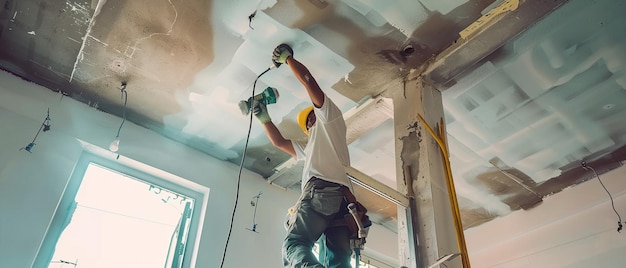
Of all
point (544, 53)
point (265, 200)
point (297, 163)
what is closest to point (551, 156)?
point (544, 53)

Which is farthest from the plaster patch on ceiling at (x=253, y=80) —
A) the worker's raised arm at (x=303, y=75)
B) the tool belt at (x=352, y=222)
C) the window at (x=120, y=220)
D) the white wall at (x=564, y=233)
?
the white wall at (x=564, y=233)

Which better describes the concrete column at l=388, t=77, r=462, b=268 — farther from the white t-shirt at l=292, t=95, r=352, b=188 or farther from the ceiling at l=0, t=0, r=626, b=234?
the white t-shirt at l=292, t=95, r=352, b=188

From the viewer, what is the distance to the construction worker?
5.69 feet

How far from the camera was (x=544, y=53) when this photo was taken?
2.44 meters

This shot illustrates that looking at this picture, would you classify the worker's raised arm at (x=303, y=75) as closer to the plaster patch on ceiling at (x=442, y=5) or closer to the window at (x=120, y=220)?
the plaster patch on ceiling at (x=442, y=5)

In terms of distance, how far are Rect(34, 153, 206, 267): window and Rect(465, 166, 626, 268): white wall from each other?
245 centimetres

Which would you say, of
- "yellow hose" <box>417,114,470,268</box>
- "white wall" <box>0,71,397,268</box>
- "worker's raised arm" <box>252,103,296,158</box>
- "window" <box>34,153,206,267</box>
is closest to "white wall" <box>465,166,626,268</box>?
"yellow hose" <box>417,114,470,268</box>

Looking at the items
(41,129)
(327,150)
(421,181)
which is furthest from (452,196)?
(41,129)

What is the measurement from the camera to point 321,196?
72.6 inches

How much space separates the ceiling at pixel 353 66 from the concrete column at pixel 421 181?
0.16 metres

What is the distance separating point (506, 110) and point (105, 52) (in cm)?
246

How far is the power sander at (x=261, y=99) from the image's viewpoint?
2.51m

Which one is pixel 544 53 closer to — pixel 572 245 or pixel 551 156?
pixel 551 156

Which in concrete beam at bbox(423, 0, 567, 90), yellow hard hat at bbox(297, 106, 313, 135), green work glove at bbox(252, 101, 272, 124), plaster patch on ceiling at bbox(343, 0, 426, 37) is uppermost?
plaster patch on ceiling at bbox(343, 0, 426, 37)
